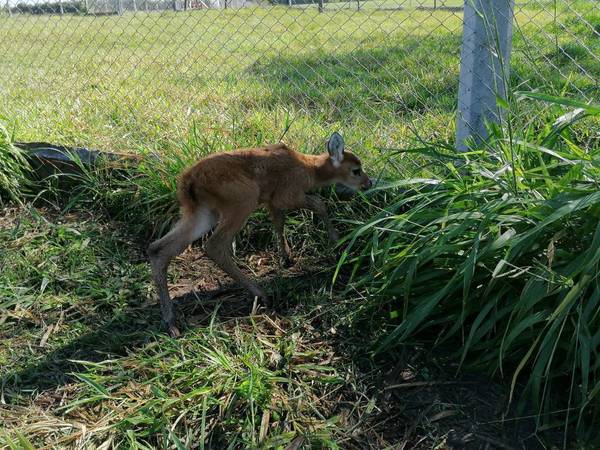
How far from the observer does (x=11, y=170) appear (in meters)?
5.18

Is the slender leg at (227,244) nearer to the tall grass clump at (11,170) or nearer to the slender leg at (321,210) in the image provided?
the slender leg at (321,210)

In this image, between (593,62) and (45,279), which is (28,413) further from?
(593,62)

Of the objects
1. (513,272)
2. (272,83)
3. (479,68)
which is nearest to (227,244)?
(513,272)

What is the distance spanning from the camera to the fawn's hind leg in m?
3.82

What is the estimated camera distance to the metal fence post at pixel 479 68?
12.6ft

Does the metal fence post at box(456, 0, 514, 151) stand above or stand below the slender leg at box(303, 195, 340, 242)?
above

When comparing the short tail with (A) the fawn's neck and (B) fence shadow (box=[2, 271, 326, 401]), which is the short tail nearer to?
(B) fence shadow (box=[2, 271, 326, 401])

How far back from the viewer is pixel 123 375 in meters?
3.32

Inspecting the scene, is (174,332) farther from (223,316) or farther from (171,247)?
(171,247)

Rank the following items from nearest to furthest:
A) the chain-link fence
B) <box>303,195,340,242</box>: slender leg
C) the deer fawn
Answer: the deer fawn
<box>303,195,340,242</box>: slender leg
the chain-link fence

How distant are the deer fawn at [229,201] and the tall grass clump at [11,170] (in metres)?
1.83

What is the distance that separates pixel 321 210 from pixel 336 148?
0.49 metres

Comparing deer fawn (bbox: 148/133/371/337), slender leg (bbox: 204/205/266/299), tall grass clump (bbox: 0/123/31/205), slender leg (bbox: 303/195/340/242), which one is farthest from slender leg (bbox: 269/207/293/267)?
tall grass clump (bbox: 0/123/31/205)

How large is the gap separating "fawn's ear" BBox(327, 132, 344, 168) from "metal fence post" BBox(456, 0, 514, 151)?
80cm
